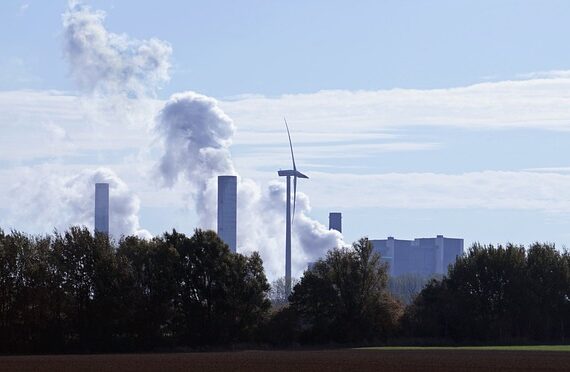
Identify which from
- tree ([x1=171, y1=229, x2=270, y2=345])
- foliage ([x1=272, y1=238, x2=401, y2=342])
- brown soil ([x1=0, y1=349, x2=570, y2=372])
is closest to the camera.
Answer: brown soil ([x1=0, y1=349, x2=570, y2=372])

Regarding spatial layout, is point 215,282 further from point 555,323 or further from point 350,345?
point 555,323

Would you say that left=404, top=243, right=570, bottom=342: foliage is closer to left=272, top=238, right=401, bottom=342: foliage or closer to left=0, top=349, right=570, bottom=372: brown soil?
left=272, top=238, right=401, bottom=342: foliage

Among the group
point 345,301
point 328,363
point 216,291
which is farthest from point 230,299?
point 328,363

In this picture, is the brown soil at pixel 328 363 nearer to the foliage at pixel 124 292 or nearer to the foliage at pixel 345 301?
the foliage at pixel 124 292

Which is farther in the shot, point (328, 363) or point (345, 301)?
point (345, 301)

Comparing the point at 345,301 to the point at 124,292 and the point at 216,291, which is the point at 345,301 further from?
the point at 124,292

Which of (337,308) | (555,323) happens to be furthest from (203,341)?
(555,323)


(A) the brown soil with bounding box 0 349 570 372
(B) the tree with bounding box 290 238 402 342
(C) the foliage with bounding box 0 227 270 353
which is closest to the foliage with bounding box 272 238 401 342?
(B) the tree with bounding box 290 238 402 342

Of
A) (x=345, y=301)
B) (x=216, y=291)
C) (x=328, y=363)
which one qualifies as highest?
(x=216, y=291)
